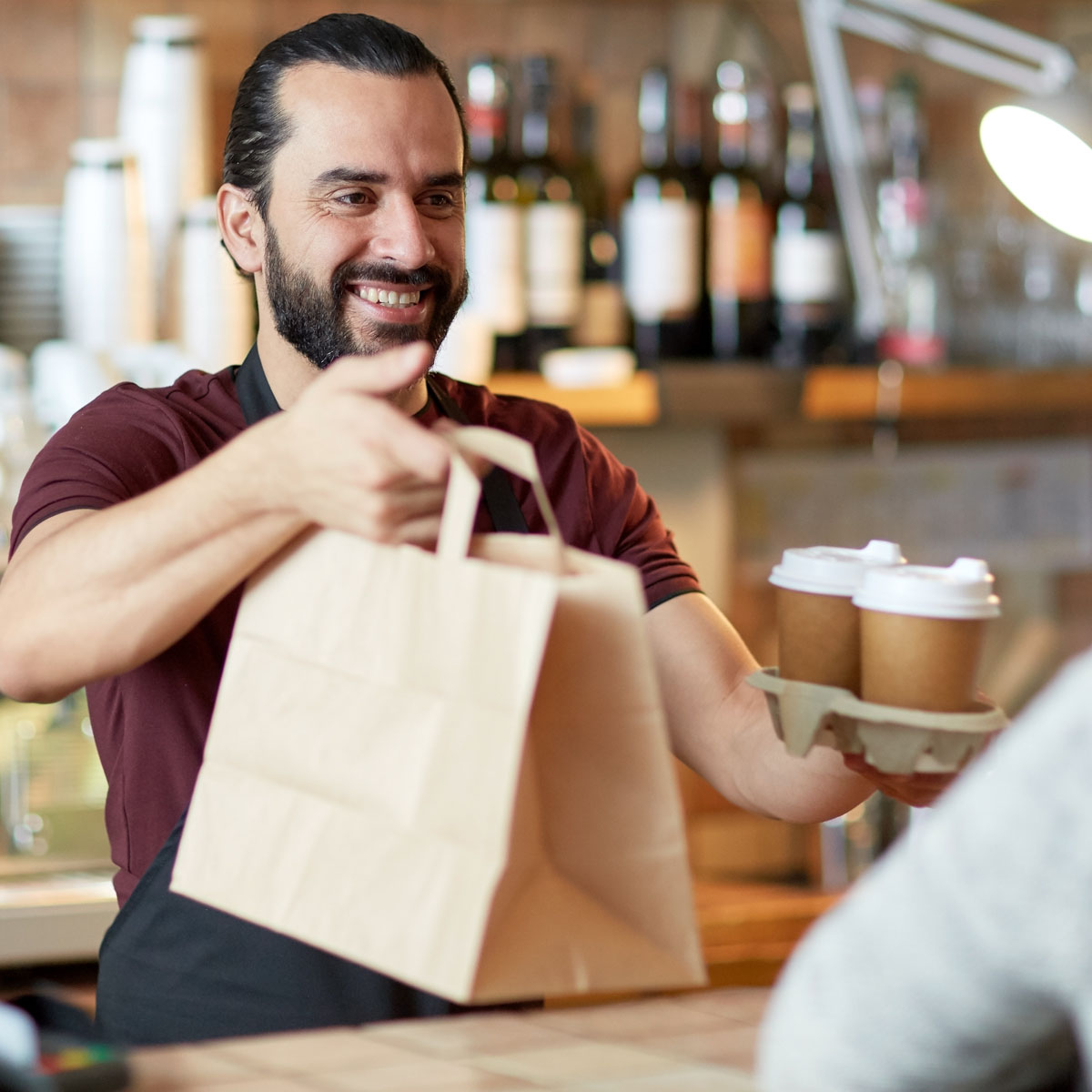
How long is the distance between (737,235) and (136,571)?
1.44 metres

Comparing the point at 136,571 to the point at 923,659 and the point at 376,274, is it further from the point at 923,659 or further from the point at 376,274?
the point at 923,659

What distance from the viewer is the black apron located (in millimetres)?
1102

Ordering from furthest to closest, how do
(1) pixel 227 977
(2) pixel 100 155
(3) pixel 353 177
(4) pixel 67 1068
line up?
1. (2) pixel 100 155
2. (3) pixel 353 177
3. (1) pixel 227 977
4. (4) pixel 67 1068

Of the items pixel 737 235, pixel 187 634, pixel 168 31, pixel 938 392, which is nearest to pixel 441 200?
pixel 187 634

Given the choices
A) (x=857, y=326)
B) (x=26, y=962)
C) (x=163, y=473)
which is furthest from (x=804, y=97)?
(x=26, y=962)

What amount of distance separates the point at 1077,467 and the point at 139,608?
213 cm

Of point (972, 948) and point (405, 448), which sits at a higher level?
point (405, 448)

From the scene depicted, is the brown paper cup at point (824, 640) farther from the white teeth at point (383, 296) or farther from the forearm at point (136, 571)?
the white teeth at point (383, 296)

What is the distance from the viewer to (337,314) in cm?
123

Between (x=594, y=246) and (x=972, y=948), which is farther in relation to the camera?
(x=594, y=246)

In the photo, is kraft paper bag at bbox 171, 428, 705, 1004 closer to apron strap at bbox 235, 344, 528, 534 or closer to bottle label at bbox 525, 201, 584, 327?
apron strap at bbox 235, 344, 528, 534

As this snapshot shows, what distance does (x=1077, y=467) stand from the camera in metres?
2.70

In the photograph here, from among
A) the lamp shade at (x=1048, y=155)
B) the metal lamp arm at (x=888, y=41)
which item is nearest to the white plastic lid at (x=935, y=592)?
the lamp shade at (x=1048, y=155)

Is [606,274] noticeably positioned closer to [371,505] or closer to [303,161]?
[303,161]
